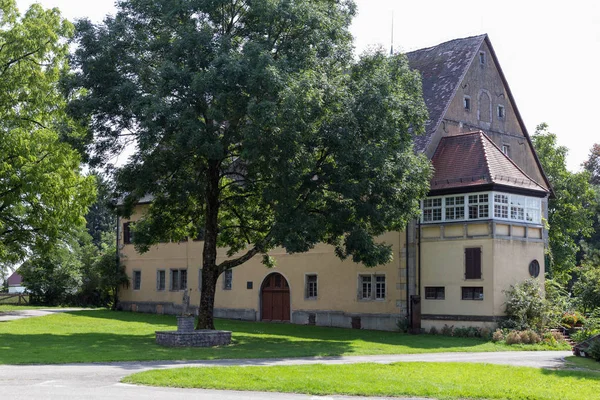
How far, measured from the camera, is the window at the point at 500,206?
33750 millimetres

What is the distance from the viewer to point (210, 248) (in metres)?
30.6

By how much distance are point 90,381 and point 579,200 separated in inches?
1664

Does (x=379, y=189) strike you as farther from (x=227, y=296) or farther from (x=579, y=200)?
(x=579, y=200)

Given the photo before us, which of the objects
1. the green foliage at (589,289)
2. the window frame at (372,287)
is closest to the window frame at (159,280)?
the window frame at (372,287)

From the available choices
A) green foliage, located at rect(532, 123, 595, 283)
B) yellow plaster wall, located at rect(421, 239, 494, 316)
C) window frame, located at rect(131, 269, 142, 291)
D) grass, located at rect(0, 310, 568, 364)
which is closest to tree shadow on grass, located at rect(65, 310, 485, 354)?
grass, located at rect(0, 310, 568, 364)

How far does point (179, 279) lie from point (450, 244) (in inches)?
787

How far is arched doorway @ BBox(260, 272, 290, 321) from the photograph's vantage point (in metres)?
41.9

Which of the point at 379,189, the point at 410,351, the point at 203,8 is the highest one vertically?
the point at 203,8

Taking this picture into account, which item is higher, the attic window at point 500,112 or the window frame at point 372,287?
the attic window at point 500,112

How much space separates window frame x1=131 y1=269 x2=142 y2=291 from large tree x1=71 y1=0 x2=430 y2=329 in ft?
70.1

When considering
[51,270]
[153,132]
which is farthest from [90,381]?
[51,270]

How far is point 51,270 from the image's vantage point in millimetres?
55906

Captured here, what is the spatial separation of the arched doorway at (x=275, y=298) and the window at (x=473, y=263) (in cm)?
1112

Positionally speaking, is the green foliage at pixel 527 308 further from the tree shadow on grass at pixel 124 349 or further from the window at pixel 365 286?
the tree shadow on grass at pixel 124 349
